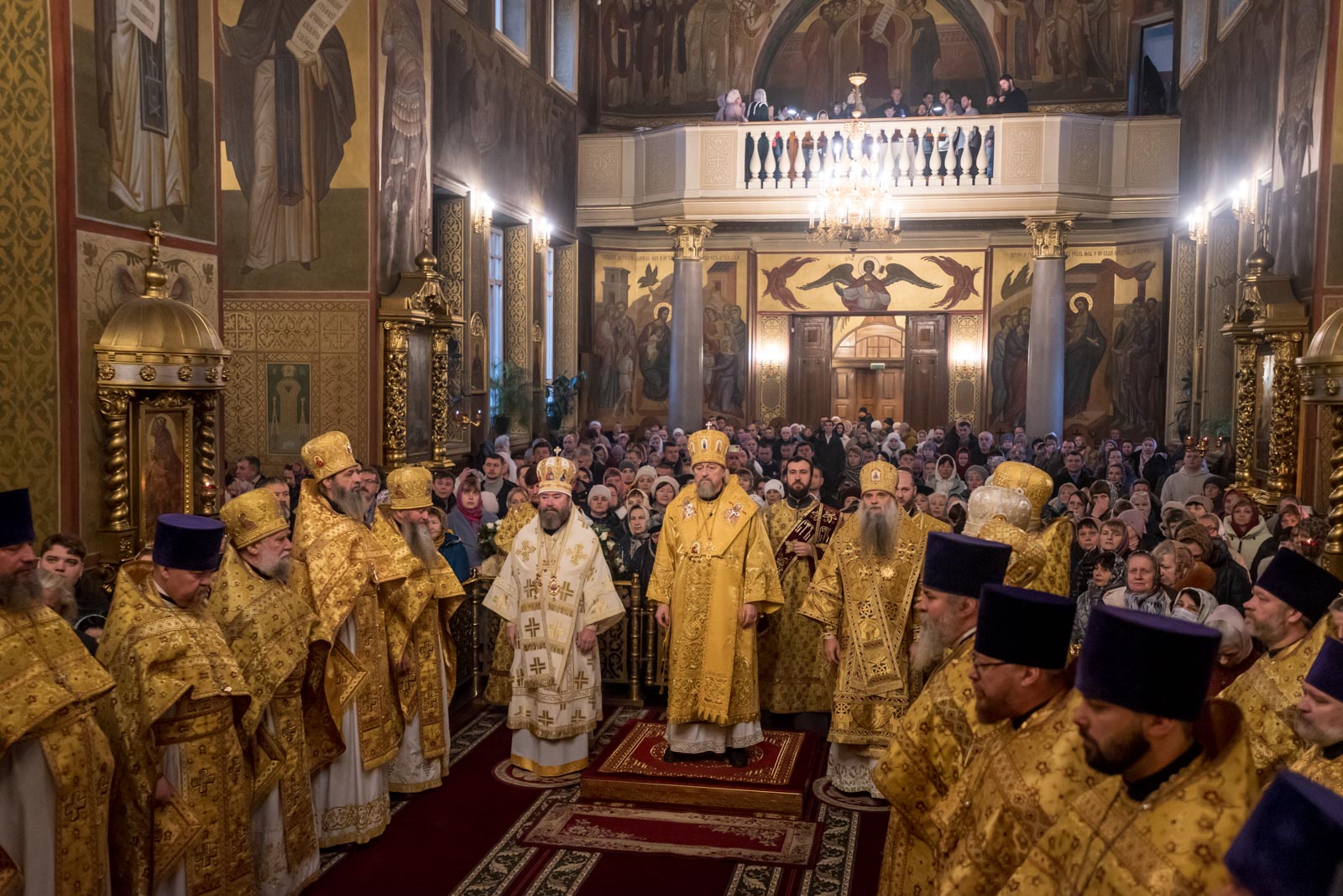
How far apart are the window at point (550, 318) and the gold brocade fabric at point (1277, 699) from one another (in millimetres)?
15920

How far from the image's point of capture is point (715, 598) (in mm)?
7086

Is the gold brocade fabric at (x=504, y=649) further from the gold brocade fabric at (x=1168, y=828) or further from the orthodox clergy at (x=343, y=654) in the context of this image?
the gold brocade fabric at (x=1168, y=828)

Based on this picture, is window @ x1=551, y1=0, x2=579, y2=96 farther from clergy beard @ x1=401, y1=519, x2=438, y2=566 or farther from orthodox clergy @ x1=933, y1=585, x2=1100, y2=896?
orthodox clergy @ x1=933, y1=585, x2=1100, y2=896

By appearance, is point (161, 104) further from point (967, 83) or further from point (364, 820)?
point (967, 83)

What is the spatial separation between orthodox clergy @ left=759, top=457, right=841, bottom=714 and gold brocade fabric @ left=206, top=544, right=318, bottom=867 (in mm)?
3485

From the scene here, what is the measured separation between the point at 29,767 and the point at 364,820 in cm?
221

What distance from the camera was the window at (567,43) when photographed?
63.8ft

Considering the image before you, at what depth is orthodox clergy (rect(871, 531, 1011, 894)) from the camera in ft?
11.8

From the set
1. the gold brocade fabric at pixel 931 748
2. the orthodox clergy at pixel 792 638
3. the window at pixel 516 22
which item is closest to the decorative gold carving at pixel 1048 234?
the window at pixel 516 22

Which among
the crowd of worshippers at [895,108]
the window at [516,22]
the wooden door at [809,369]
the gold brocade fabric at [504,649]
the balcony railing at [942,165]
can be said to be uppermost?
the window at [516,22]

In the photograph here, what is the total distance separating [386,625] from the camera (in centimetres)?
652

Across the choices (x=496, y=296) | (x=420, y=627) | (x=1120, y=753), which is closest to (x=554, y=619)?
(x=420, y=627)

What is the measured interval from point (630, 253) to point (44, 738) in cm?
1861

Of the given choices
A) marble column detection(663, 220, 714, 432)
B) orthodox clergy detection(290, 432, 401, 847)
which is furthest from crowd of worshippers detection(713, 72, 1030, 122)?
orthodox clergy detection(290, 432, 401, 847)
